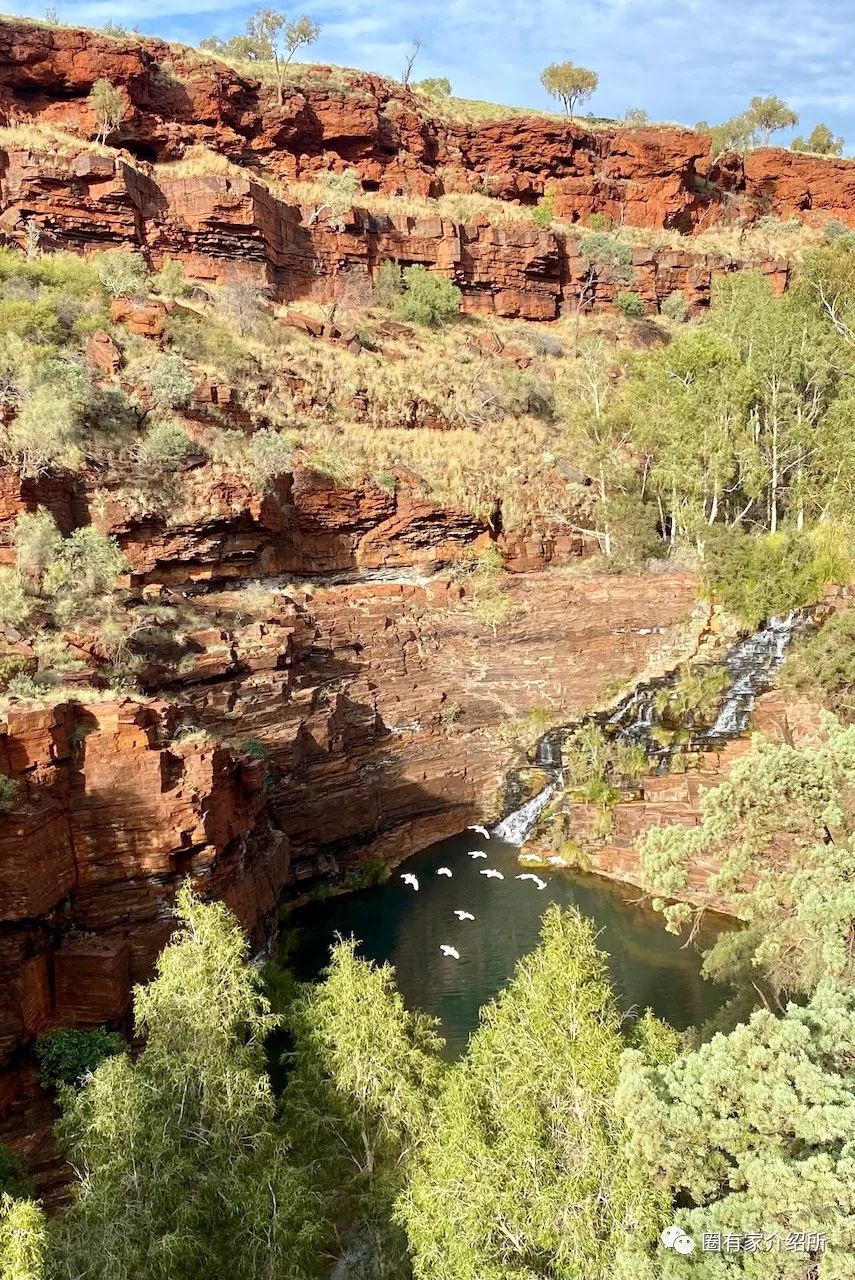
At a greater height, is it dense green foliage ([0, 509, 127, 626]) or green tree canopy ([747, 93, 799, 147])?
green tree canopy ([747, 93, 799, 147])

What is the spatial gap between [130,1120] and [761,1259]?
216 inches

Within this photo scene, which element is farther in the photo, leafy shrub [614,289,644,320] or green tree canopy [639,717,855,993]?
leafy shrub [614,289,644,320]

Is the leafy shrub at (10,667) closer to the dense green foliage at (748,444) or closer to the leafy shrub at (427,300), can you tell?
the dense green foliage at (748,444)

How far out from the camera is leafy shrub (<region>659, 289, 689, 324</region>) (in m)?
46.3

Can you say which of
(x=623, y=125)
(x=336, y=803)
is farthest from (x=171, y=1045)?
(x=623, y=125)

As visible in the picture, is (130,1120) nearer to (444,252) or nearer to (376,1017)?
(376,1017)

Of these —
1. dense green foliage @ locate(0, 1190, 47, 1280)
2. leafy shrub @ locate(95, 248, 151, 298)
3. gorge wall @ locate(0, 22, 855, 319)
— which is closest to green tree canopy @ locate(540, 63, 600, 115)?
gorge wall @ locate(0, 22, 855, 319)

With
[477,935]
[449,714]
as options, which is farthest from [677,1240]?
[449,714]

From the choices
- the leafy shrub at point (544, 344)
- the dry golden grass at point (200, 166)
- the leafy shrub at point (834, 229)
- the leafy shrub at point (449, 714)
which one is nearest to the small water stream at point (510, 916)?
the leafy shrub at point (449, 714)

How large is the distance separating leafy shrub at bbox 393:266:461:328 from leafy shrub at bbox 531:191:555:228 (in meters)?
9.20

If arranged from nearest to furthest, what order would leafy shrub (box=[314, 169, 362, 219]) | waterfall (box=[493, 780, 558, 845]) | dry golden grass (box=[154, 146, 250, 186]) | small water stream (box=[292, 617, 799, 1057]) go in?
1. small water stream (box=[292, 617, 799, 1057])
2. waterfall (box=[493, 780, 558, 845])
3. dry golden grass (box=[154, 146, 250, 186])
4. leafy shrub (box=[314, 169, 362, 219])

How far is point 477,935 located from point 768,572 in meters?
14.6

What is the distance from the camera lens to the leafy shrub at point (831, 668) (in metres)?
22.1

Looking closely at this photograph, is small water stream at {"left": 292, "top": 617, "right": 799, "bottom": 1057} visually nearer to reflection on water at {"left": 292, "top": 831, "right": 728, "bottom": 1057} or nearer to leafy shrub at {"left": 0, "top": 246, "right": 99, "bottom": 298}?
reflection on water at {"left": 292, "top": 831, "right": 728, "bottom": 1057}
